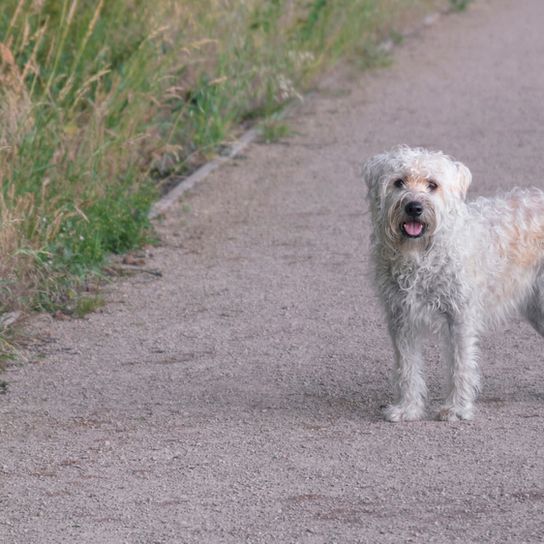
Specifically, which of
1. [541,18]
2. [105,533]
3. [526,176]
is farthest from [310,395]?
[541,18]

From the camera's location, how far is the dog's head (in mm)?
5777

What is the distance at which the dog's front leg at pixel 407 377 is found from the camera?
19.9 ft

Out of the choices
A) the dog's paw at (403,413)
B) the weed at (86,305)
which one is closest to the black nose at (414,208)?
the dog's paw at (403,413)

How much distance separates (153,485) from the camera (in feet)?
17.7

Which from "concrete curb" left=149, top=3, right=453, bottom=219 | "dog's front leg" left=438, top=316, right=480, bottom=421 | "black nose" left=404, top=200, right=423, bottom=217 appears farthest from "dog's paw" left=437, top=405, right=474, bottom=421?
"concrete curb" left=149, top=3, right=453, bottom=219

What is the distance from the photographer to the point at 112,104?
970 centimetres

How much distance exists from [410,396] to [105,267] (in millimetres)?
3024

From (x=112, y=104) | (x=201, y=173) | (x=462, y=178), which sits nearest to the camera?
(x=462, y=178)

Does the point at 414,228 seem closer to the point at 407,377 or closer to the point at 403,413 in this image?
the point at 407,377

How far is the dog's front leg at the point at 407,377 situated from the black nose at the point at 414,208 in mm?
589

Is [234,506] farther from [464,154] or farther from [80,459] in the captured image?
[464,154]

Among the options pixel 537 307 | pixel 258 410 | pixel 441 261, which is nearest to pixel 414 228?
pixel 441 261

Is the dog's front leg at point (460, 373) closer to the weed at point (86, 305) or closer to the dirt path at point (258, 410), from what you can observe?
the dirt path at point (258, 410)

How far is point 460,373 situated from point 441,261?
0.53 metres
